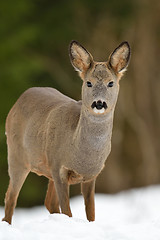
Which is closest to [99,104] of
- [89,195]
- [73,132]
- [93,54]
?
[73,132]

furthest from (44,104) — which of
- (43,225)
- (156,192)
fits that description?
(156,192)

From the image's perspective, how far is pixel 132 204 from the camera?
12320 mm

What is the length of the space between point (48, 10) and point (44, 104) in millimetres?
12890

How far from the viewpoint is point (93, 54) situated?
20047 millimetres

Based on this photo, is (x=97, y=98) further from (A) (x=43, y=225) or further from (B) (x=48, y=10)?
(B) (x=48, y=10)

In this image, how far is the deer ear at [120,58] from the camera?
7.64 metres

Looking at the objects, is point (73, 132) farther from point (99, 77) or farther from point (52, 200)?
point (52, 200)

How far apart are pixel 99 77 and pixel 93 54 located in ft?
41.7

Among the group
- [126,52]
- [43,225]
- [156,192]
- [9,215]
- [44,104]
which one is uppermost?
[126,52]

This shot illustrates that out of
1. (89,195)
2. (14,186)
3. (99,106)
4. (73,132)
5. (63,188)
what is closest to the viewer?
(99,106)

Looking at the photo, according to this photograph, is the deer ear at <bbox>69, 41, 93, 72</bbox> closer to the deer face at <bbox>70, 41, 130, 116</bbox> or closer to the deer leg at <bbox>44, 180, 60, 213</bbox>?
the deer face at <bbox>70, 41, 130, 116</bbox>

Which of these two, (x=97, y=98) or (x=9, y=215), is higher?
(x=97, y=98)

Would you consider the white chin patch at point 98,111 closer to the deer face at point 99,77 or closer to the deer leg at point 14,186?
the deer face at point 99,77

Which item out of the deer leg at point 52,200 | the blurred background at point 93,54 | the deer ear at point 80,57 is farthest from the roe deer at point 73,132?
the blurred background at point 93,54
